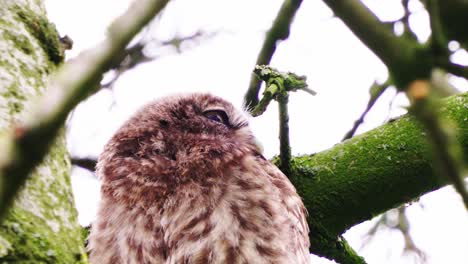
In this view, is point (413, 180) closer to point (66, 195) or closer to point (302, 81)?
point (302, 81)

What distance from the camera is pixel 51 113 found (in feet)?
2.93

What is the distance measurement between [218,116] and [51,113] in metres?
2.43

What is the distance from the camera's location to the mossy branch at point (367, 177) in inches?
113

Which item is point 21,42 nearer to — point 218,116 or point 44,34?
point 44,34

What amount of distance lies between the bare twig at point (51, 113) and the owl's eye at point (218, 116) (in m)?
2.18

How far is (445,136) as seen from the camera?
35.0 inches

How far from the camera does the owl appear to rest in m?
2.41

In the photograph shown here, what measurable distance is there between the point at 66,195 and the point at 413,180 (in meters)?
1.80

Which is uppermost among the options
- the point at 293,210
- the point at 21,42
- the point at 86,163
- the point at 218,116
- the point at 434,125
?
the point at 86,163

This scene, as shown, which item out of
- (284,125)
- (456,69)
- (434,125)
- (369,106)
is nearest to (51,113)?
(434,125)

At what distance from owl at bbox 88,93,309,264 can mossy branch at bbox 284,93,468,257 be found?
19 cm

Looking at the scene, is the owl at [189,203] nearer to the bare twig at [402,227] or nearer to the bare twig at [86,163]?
the bare twig at [86,163]

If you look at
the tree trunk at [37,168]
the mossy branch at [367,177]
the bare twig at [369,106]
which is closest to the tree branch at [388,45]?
the tree trunk at [37,168]

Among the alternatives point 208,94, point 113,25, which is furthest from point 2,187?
point 208,94
